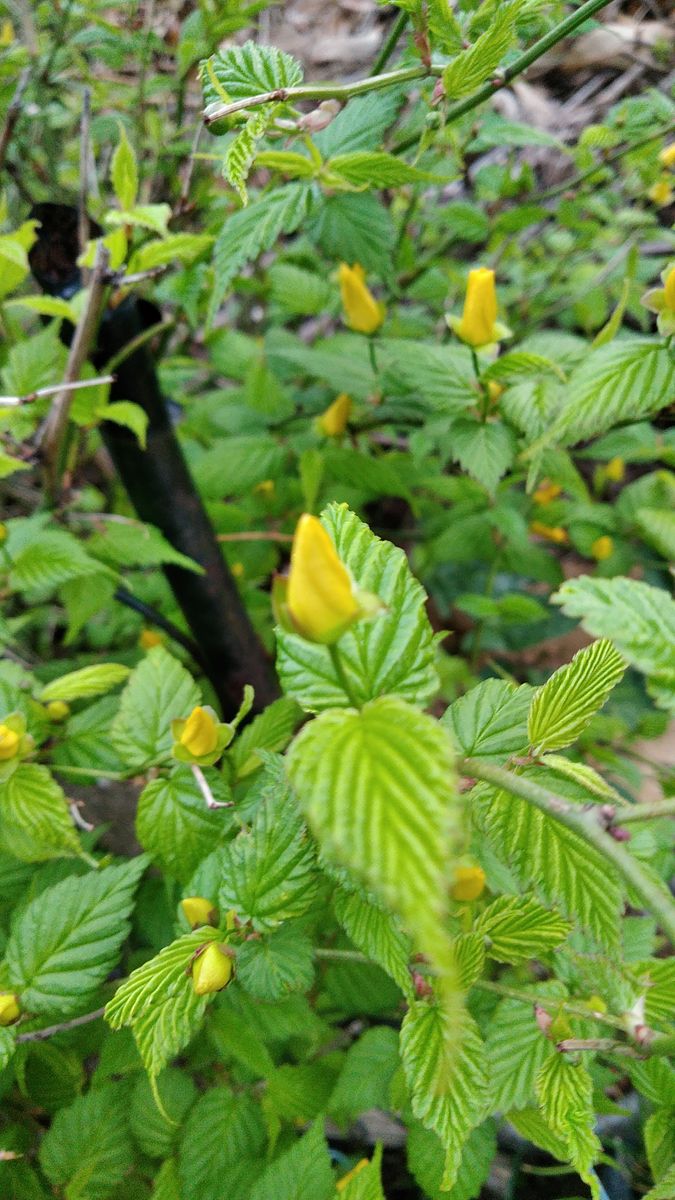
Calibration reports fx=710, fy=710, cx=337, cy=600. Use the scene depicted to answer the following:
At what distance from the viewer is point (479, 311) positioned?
809 millimetres

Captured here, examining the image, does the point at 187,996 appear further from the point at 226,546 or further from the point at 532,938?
the point at 226,546

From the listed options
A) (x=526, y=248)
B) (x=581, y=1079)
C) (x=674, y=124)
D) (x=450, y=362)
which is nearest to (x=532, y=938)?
(x=581, y=1079)

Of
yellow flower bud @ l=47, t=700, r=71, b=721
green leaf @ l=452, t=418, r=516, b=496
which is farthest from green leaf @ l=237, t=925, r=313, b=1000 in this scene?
green leaf @ l=452, t=418, r=516, b=496

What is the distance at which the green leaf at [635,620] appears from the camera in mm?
381

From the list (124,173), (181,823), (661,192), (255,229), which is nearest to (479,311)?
(255,229)

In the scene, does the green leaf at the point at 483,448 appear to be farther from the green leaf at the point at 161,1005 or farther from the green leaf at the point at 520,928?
the green leaf at the point at 161,1005

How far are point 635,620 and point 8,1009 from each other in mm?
531

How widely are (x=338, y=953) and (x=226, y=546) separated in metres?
0.79

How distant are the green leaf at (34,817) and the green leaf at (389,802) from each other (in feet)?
1.23

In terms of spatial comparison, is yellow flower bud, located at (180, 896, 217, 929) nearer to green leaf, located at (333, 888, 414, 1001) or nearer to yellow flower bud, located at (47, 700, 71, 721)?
green leaf, located at (333, 888, 414, 1001)

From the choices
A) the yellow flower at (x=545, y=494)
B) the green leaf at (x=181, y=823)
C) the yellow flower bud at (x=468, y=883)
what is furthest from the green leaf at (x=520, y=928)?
the yellow flower at (x=545, y=494)

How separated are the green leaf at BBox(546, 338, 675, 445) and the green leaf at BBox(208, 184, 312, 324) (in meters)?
0.34

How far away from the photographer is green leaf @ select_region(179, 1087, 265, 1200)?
66 centimetres

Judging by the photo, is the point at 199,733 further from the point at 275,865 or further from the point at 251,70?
the point at 251,70
